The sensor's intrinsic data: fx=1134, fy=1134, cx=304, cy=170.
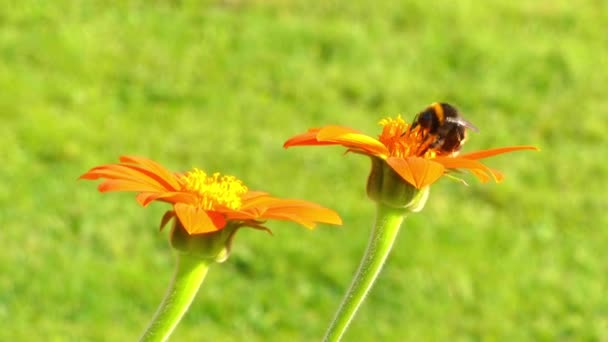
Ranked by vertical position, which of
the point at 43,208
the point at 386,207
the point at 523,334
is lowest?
the point at 523,334

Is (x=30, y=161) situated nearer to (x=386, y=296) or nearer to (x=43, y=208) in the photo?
(x=43, y=208)

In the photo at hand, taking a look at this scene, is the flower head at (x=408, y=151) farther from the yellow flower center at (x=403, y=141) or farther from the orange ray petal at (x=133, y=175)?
the orange ray petal at (x=133, y=175)

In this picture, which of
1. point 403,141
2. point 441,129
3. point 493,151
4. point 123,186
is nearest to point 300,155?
point 441,129

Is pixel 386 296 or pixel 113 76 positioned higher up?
pixel 113 76

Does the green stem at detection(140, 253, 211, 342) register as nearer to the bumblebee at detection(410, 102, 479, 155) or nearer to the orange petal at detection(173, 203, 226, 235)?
the orange petal at detection(173, 203, 226, 235)

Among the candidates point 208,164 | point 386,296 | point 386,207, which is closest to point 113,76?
point 208,164

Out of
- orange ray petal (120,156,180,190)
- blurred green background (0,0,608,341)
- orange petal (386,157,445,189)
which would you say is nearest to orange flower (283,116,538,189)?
orange petal (386,157,445,189)

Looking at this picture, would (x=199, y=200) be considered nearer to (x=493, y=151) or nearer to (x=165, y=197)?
(x=165, y=197)
